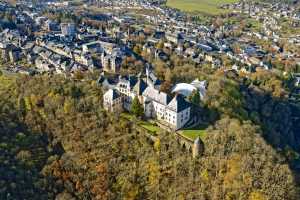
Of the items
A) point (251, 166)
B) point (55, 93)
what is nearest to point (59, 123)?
point (55, 93)

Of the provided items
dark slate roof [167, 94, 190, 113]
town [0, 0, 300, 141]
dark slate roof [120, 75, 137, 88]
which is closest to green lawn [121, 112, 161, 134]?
town [0, 0, 300, 141]

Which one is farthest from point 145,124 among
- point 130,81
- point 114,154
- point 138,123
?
point 130,81

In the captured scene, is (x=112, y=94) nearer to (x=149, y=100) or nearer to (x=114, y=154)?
(x=149, y=100)

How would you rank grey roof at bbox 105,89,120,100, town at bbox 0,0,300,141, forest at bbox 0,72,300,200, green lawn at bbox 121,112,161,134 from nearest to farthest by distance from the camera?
forest at bbox 0,72,300,200
green lawn at bbox 121,112,161,134
grey roof at bbox 105,89,120,100
town at bbox 0,0,300,141

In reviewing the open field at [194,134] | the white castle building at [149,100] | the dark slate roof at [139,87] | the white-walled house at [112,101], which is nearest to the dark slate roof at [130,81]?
the white castle building at [149,100]

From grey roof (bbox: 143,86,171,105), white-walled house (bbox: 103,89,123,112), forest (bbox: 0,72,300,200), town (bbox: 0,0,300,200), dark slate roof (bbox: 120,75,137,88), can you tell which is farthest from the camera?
dark slate roof (bbox: 120,75,137,88)

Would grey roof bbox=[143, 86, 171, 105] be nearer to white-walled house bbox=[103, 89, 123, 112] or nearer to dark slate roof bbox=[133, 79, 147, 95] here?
dark slate roof bbox=[133, 79, 147, 95]

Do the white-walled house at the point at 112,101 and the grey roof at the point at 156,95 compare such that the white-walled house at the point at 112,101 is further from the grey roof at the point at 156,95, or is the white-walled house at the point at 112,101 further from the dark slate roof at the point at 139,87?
the grey roof at the point at 156,95

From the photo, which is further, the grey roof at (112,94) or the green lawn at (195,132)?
the grey roof at (112,94)
